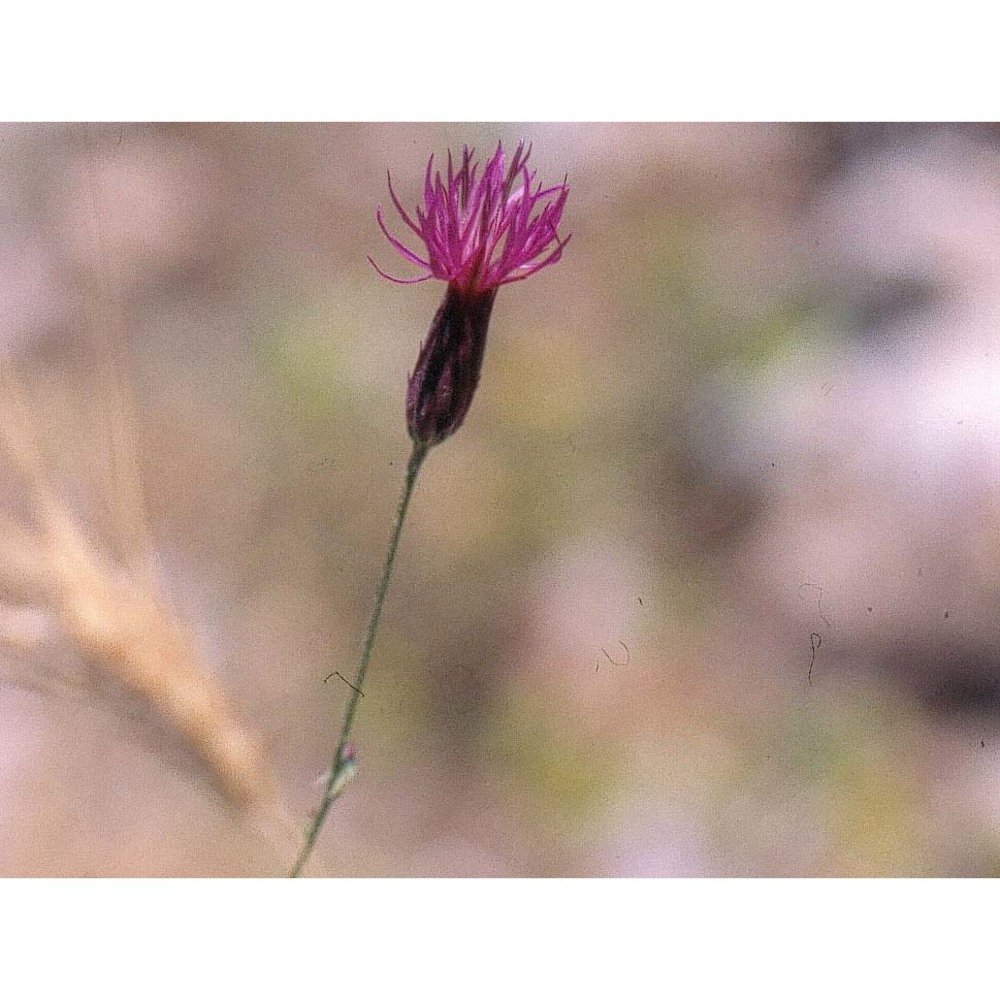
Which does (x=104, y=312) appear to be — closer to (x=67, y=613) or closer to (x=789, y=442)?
(x=67, y=613)

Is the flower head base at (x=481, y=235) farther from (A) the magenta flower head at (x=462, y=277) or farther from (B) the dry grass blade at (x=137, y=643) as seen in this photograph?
(B) the dry grass blade at (x=137, y=643)

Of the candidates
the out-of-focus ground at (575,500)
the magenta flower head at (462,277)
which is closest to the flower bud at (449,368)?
the magenta flower head at (462,277)

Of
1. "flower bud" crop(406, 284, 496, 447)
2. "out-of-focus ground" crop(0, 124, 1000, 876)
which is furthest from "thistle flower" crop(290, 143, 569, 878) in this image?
"out-of-focus ground" crop(0, 124, 1000, 876)

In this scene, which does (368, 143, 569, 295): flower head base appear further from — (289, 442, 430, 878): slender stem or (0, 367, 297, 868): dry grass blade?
(0, 367, 297, 868): dry grass blade

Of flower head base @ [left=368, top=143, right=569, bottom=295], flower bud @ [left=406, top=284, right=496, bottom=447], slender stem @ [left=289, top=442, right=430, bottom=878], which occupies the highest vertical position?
flower head base @ [left=368, top=143, right=569, bottom=295]
